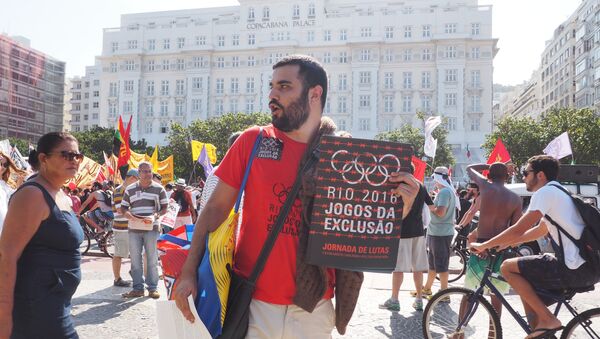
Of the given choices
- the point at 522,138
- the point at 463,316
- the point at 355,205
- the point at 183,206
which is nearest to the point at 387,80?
the point at 522,138

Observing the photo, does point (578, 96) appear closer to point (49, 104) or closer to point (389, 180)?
point (389, 180)

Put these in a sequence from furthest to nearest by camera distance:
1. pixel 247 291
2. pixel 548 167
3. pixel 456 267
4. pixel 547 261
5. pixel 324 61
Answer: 1. pixel 324 61
2. pixel 456 267
3. pixel 548 167
4. pixel 547 261
5. pixel 247 291

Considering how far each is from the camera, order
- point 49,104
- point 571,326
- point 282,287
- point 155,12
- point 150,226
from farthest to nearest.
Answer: point 49,104 < point 155,12 < point 150,226 < point 571,326 < point 282,287

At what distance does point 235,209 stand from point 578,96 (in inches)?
3305

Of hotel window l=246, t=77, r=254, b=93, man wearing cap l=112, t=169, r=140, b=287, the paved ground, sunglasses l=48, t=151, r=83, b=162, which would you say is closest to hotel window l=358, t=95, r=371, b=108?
hotel window l=246, t=77, r=254, b=93

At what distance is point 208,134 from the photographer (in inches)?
2159

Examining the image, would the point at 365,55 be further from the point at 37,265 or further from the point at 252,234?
the point at 252,234

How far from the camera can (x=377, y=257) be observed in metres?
2.26

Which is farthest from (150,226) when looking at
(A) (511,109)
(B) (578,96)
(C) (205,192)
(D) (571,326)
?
(A) (511,109)

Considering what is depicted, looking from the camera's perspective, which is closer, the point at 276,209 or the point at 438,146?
the point at 276,209

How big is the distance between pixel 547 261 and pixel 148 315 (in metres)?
4.69

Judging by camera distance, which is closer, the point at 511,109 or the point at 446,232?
the point at 446,232

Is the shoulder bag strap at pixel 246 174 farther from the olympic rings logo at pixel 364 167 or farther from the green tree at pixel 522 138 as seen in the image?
the green tree at pixel 522 138

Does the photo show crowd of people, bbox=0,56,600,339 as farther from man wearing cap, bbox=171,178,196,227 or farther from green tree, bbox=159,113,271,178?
green tree, bbox=159,113,271,178
